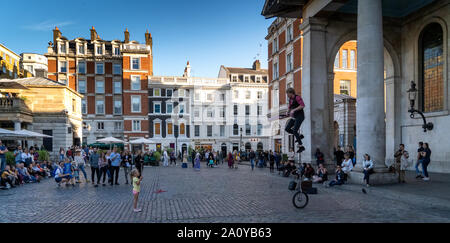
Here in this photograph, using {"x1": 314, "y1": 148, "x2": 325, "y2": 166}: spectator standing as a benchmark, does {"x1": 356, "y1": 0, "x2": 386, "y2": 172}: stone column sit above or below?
above

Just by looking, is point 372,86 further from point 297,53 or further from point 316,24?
point 297,53

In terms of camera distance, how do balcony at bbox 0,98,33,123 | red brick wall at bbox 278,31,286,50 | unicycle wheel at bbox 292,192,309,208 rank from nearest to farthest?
1. unicycle wheel at bbox 292,192,309,208
2. balcony at bbox 0,98,33,123
3. red brick wall at bbox 278,31,286,50

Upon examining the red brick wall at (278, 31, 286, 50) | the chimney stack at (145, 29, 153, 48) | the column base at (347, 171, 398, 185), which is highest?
the chimney stack at (145, 29, 153, 48)

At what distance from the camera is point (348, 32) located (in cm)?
1692

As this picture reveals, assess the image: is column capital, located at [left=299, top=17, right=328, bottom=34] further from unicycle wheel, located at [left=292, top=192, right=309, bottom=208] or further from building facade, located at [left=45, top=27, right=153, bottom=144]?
building facade, located at [left=45, top=27, right=153, bottom=144]

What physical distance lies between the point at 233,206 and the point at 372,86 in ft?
26.8

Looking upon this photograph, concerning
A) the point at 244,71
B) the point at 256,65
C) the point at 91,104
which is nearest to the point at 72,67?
the point at 91,104

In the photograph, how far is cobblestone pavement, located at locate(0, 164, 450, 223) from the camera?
7.38 meters

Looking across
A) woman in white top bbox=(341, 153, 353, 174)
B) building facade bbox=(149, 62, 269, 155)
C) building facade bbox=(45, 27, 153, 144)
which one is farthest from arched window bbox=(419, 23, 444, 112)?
building facade bbox=(45, 27, 153, 144)

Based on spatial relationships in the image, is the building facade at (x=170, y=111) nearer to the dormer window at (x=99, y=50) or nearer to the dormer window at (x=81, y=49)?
the dormer window at (x=99, y=50)

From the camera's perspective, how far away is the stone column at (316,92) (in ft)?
52.4

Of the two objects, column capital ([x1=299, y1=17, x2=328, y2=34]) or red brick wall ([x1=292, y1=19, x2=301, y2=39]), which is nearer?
column capital ([x1=299, y1=17, x2=328, y2=34])

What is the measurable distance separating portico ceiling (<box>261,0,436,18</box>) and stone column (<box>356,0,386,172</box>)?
9.39 ft

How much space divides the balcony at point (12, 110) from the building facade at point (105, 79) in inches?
907
